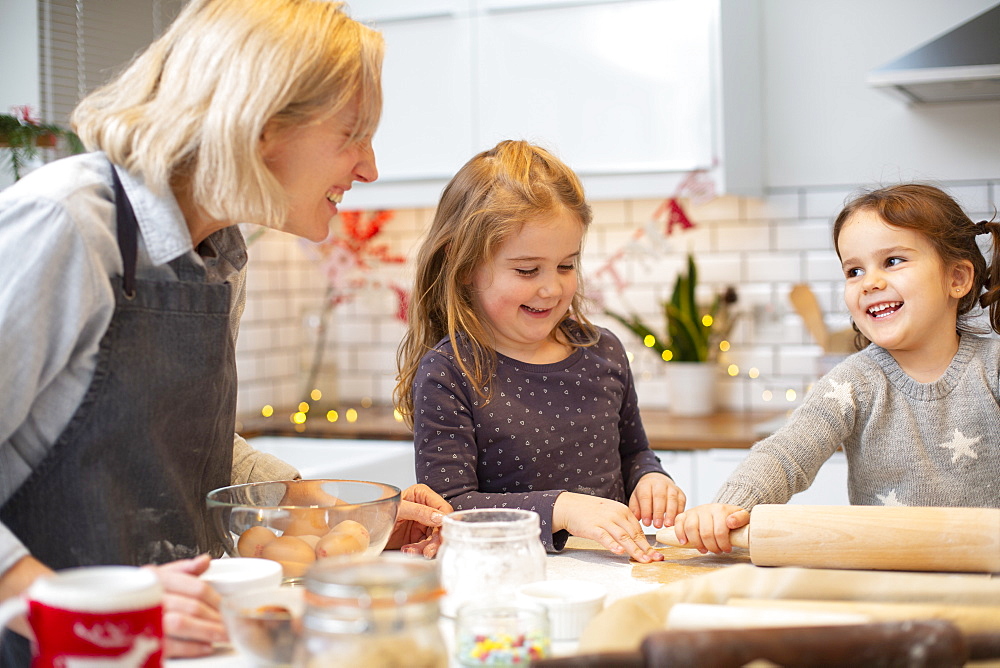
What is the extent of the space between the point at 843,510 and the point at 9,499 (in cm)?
84

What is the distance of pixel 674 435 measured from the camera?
2.49 m

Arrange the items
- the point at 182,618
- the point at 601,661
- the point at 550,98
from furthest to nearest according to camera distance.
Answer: the point at 550,98, the point at 182,618, the point at 601,661

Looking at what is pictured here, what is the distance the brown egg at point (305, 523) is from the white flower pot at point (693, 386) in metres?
2.01

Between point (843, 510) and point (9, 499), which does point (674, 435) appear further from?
point (9, 499)

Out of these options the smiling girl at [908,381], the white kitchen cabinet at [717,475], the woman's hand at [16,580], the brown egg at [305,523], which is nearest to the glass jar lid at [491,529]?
the brown egg at [305,523]

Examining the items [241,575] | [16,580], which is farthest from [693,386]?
[16,580]

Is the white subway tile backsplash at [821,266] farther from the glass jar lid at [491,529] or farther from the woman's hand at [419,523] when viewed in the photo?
the glass jar lid at [491,529]

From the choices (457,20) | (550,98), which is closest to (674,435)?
(550,98)

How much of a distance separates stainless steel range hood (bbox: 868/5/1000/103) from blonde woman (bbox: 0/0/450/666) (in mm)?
1634

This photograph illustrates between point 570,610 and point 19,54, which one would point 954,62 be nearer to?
point 570,610

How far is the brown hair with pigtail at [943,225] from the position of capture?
4.63 ft

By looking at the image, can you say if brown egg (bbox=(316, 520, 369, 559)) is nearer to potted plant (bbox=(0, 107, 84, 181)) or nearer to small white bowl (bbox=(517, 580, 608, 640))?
small white bowl (bbox=(517, 580, 608, 640))

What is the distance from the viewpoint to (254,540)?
945mm

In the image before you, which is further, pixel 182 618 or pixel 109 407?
pixel 109 407
